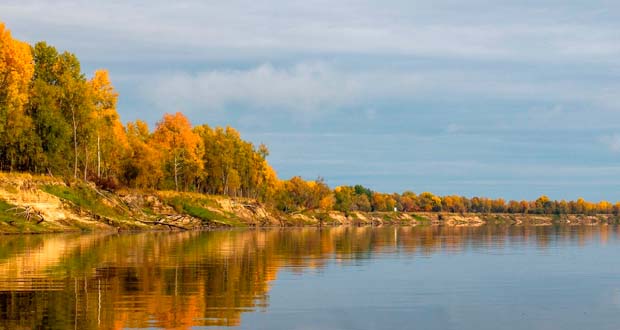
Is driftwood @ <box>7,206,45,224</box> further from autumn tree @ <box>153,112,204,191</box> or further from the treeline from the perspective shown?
autumn tree @ <box>153,112,204,191</box>

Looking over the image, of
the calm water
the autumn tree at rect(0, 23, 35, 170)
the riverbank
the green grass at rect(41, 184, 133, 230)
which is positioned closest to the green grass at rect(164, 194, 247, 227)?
the riverbank

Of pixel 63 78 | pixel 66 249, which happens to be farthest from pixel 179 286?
pixel 63 78

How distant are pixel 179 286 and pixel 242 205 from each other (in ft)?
387

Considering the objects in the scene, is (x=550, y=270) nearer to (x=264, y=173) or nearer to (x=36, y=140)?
(x=36, y=140)

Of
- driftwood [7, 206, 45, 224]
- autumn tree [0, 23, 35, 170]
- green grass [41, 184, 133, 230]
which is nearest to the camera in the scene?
driftwood [7, 206, 45, 224]

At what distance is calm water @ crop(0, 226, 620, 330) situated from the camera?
2033cm

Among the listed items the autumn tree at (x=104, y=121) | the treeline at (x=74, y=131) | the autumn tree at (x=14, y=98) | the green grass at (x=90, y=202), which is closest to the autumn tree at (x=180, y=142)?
the treeline at (x=74, y=131)

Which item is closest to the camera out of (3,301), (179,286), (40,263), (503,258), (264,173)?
(3,301)

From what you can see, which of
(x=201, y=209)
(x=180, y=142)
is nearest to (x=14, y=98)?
(x=201, y=209)

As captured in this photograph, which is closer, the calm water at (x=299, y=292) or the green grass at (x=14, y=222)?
the calm water at (x=299, y=292)

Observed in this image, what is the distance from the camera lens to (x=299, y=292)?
26781 millimetres

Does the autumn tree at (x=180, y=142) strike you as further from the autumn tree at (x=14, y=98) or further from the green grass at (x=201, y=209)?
the autumn tree at (x=14, y=98)

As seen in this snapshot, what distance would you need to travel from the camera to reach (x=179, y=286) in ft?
91.5

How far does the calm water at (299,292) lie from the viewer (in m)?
20.3
